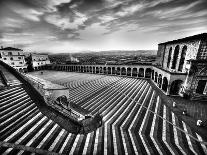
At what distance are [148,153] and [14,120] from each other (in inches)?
323

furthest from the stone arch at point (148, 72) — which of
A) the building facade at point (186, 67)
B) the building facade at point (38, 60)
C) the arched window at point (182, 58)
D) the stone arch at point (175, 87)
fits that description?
the building facade at point (38, 60)

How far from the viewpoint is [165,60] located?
77.7ft

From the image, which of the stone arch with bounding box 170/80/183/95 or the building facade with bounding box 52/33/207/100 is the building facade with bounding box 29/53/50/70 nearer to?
the building facade with bounding box 52/33/207/100

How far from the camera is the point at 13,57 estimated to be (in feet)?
140

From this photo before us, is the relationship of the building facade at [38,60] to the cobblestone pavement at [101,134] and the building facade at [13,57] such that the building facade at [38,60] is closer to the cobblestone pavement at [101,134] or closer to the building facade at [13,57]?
the building facade at [13,57]

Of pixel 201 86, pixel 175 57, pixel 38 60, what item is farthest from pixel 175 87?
pixel 38 60

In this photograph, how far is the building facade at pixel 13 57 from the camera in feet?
133

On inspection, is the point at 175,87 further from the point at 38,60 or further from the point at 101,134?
the point at 38,60

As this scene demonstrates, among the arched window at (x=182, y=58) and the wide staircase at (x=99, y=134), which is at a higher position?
the arched window at (x=182, y=58)

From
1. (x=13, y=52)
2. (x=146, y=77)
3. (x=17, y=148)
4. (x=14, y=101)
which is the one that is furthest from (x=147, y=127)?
(x=13, y=52)

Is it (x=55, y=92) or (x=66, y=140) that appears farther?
(x=55, y=92)

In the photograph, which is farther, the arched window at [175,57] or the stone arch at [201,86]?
the arched window at [175,57]

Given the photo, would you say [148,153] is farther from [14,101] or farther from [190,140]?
[14,101]

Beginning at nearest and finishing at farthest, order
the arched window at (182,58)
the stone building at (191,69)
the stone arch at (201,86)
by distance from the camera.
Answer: the stone building at (191,69) < the stone arch at (201,86) < the arched window at (182,58)
